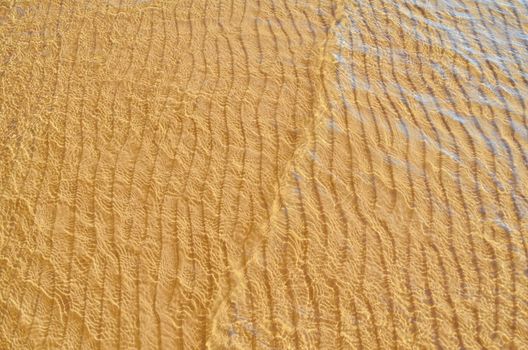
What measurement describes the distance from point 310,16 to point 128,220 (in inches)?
→ 91.5

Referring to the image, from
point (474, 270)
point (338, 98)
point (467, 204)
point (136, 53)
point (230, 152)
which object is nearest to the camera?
point (474, 270)

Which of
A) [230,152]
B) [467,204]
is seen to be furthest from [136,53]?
[467,204]

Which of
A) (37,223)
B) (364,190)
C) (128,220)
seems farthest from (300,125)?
(37,223)

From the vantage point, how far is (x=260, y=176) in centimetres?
308

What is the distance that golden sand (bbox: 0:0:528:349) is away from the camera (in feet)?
8.40

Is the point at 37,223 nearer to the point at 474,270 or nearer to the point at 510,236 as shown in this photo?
the point at 474,270

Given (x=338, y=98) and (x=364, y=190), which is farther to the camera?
(x=338, y=98)

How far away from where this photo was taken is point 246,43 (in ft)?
12.9

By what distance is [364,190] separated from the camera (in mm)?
3025

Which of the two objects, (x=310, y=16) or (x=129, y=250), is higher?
(x=310, y=16)

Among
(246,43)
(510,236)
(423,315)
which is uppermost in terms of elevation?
(246,43)

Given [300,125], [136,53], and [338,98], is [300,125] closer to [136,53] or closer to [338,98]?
[338,98]

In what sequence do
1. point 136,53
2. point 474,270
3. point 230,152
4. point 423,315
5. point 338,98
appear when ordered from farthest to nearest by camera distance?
point 136,53 < point 338,98 < point 230,152 < point 474,270 < point 423,315

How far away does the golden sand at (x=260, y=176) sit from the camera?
256cm
